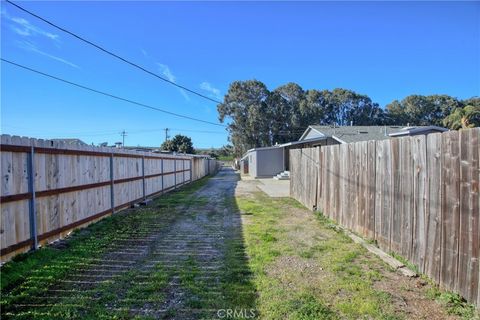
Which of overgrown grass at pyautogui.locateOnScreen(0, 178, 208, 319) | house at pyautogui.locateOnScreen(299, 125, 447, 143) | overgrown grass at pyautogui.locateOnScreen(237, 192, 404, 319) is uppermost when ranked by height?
house at pyautogui.locateOnScreen(299, 125, 447, 143)

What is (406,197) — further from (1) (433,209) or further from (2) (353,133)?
(2) (353,133)

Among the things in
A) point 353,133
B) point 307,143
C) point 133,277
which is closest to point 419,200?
point 133,277

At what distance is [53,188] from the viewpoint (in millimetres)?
5199

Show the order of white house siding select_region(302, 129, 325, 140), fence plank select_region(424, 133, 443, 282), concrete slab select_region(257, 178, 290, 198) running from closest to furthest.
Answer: fence plank select_region(424, 133, 443, 282) < concrete slab select_region(257, 178, 290, 198) < white house siding select_region(302, 129, 325, 140)

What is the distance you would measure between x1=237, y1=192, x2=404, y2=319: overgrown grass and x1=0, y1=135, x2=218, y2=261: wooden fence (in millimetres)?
3362

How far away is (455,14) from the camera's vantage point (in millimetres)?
7332

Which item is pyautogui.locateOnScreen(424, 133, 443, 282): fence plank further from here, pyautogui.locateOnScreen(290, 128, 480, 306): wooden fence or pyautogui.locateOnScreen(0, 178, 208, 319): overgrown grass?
pyautogui.locateOnScreen(0, 178, 208, 319): overgrown grass

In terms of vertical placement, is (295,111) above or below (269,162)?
above

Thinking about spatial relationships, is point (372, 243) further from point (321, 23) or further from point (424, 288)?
point (321, 23)

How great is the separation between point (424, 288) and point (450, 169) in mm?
1381

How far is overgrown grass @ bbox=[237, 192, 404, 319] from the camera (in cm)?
292

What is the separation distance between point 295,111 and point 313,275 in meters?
48.8

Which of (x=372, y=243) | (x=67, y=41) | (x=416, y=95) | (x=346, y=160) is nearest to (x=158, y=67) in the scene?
(x=67, y=41)

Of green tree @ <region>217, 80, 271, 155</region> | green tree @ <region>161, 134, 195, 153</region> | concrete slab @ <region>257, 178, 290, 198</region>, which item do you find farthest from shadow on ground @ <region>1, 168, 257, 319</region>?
green tree @ <region>161, 134, 195, 153</region>
